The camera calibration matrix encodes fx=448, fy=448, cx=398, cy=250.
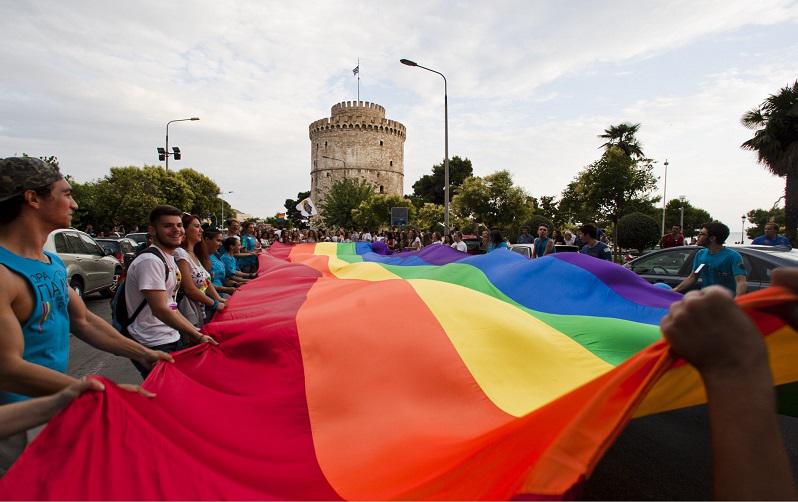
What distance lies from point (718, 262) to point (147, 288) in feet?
20.5

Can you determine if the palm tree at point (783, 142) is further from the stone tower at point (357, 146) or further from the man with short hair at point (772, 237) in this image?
the stone tower at point (357, 146)

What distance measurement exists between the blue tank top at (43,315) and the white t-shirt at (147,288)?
3.04 ft

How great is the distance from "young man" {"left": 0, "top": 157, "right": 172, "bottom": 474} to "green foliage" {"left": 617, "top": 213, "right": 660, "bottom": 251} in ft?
90.0

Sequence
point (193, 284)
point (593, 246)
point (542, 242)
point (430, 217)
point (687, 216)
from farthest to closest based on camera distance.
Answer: point (687, 216), point (430, 217), point (542, 242), point (593, 246), point (193, 284)

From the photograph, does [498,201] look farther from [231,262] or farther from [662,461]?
[662,461]

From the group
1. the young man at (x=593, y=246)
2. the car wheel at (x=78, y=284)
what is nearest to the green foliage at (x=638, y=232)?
the young man at (x=593, y=246)

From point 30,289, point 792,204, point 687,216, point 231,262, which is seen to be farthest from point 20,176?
point 687,216

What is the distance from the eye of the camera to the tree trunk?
838 inches

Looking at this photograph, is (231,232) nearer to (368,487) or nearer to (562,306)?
(562,306)

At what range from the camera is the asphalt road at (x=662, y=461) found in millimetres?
3328

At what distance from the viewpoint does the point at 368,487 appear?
1.82 meters

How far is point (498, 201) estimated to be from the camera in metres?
39.6

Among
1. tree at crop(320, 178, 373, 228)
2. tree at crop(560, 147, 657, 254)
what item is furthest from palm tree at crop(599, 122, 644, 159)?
tree at crop(320, 178, 373, 228)

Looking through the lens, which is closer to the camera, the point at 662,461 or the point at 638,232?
the point at 662,461
